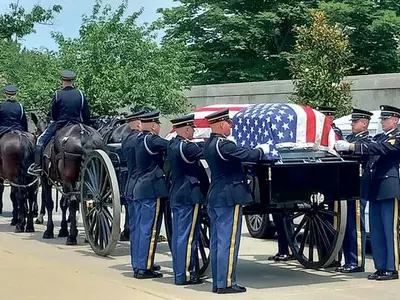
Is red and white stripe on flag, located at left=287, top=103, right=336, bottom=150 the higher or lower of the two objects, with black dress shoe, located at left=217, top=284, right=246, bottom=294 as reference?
higher

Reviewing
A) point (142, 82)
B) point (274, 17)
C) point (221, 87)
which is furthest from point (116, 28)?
point (274, 17)

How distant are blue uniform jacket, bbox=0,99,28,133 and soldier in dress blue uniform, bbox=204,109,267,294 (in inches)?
272

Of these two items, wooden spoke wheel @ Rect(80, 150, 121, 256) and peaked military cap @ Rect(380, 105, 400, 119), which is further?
wooden spoke wheel @ Rect(80, 150, 121, 256)

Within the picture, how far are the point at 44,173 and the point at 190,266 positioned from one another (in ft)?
16.1


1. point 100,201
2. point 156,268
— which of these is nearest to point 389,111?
point 156,268

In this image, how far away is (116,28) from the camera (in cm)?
2495

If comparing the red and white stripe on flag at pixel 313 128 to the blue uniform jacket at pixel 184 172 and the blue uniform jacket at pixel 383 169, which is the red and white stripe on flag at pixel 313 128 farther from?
the blue uniform jacket at pixel 184 172

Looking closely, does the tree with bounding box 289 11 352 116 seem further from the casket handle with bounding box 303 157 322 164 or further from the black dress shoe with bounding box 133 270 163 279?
the casket handle with bounding box 303 157 322 164

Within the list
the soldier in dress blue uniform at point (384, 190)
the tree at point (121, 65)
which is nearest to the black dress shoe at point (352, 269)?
the soldier in dress blue uniform at point (384, 190)

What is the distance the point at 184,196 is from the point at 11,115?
6551 millimetres

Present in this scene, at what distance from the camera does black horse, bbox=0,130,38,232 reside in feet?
48.8

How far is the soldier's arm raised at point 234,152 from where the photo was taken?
347 inches

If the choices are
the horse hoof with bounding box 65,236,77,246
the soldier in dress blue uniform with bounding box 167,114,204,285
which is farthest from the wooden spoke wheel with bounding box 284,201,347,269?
the horse hoof with bounding box 65,236,77,246

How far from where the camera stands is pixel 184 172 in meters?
9.58
